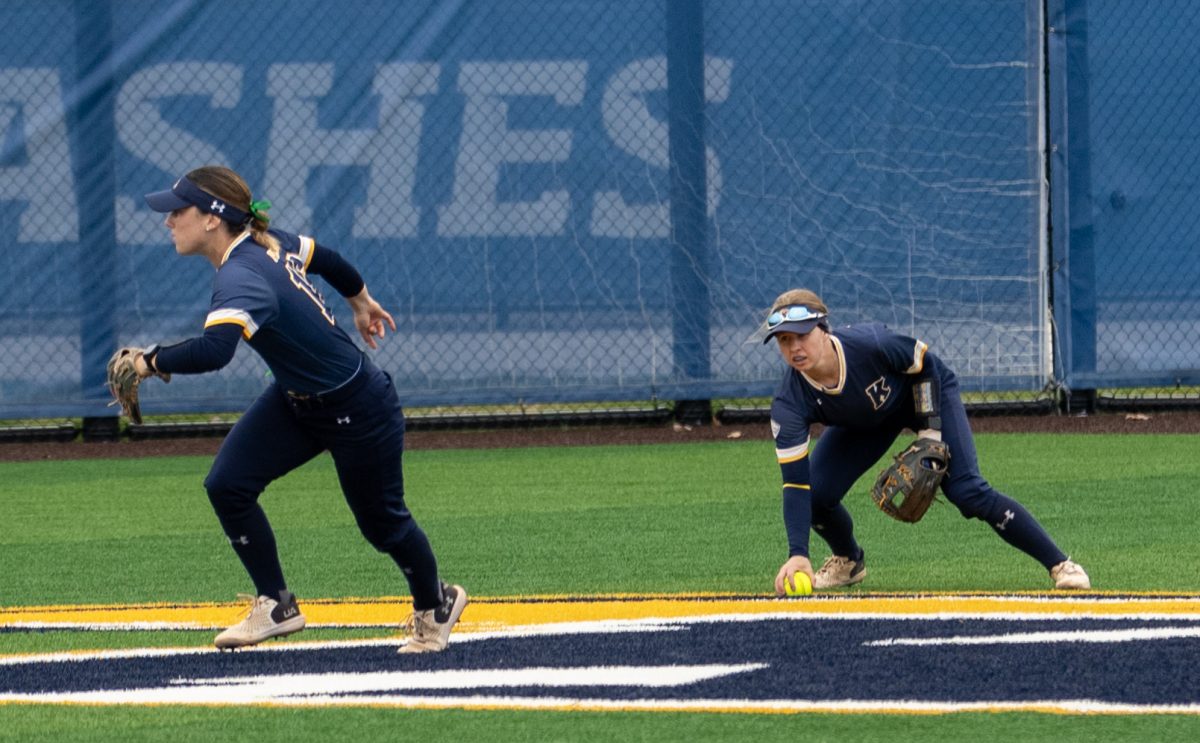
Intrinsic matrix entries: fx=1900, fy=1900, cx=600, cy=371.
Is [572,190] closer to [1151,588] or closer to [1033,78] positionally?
[1033,78]

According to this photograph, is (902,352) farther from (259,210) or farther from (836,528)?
(259,210)


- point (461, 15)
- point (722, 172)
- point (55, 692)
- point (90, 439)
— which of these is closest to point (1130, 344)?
point (722, 172)

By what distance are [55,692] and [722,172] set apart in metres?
7.16

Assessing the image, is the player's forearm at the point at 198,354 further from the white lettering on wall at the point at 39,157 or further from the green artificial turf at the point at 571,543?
the white lettering on wall at the point at 39,157

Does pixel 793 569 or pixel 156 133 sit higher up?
pixel 156 133

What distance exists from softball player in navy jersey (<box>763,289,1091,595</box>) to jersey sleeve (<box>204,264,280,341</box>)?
1760 millimetres

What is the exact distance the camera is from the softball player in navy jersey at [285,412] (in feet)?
17.2

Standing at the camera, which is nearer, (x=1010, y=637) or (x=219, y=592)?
(x=1010, y=637)

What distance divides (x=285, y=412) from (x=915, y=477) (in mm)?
2155

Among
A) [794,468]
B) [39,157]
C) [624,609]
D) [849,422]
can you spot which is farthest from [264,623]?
[39,157]

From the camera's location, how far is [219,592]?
6.86 m

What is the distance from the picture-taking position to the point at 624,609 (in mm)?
6109

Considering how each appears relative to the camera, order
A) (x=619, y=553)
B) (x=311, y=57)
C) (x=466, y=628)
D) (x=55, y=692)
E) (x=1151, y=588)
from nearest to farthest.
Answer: (x=55, y=692), (x=466, y=628), (x=1151, y=588), (x=619, y=553), (x=311, y=57)

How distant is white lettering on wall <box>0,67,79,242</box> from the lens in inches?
441
